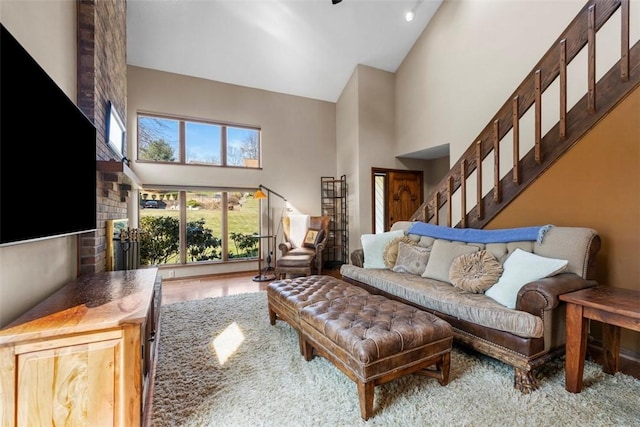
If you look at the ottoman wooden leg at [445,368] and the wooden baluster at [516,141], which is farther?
the wooden baluster at [516,141]

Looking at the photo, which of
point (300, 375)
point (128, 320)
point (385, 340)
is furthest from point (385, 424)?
point (128, 320)

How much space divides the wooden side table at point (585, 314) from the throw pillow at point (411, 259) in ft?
4.09

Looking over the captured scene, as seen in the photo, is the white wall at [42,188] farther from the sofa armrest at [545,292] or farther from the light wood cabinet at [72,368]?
the sofa armrest at [545,292]

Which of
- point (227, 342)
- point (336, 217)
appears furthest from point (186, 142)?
point (227, 342)

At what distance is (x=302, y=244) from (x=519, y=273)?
3.67 metres

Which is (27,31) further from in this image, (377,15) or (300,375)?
(377,15)

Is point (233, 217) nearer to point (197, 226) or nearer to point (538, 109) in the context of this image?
point (197, 226)

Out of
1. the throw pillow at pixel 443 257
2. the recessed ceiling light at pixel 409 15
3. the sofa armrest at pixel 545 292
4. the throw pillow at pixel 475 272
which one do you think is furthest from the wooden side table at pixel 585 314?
the recessed ceiling light at pixel 409 15

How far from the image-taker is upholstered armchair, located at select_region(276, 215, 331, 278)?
174 inches

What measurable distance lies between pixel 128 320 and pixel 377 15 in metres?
5.32

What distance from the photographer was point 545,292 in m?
1.72

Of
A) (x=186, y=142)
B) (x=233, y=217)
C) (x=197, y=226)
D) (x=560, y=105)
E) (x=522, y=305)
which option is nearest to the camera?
(x=522, y=305)

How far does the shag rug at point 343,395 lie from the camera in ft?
5.01

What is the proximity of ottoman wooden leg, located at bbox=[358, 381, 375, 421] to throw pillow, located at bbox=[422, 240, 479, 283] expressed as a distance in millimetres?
1426
